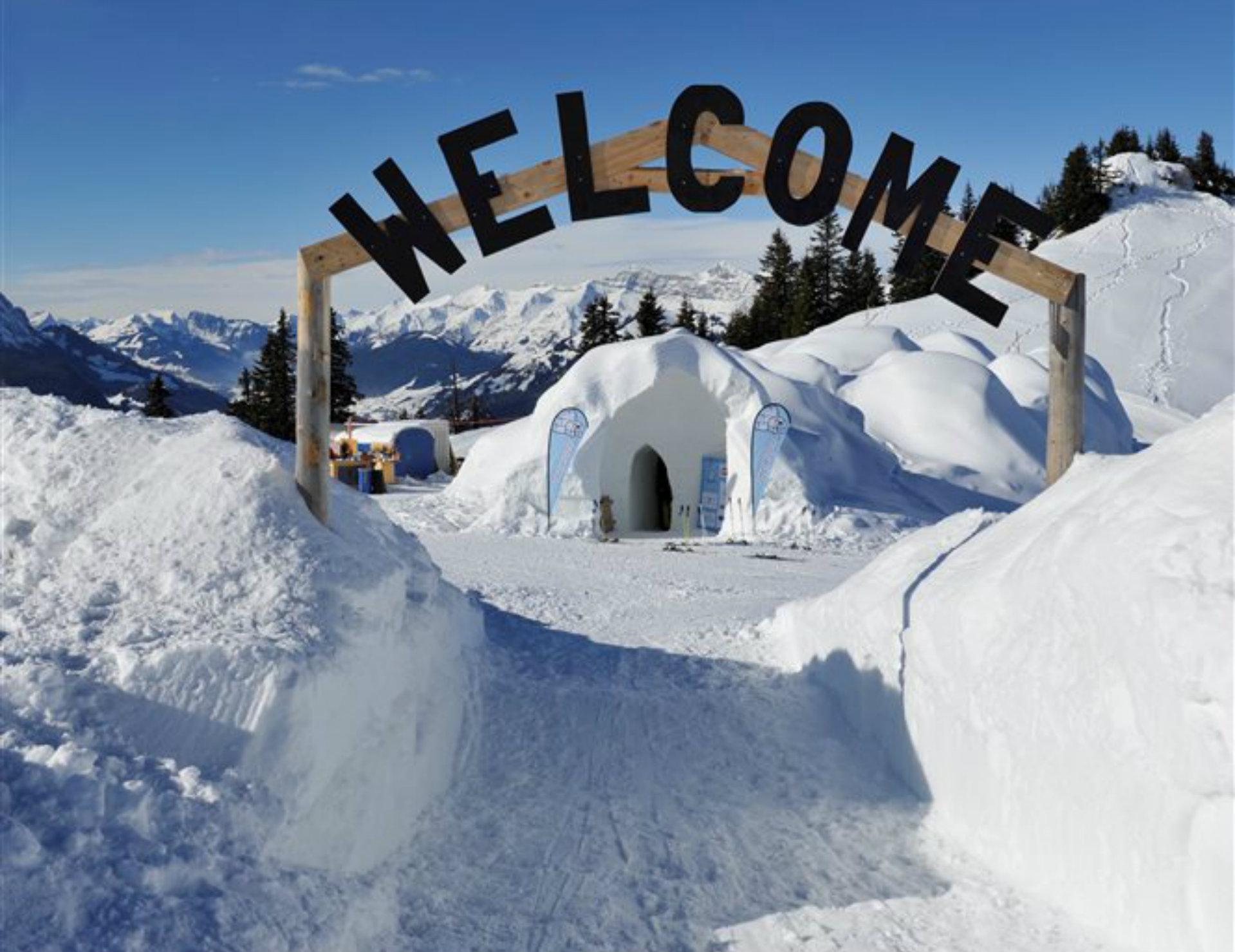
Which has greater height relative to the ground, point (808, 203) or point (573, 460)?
point (808, 203)

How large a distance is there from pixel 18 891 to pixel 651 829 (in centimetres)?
310

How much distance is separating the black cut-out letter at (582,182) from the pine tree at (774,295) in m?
50.5

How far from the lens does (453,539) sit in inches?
665

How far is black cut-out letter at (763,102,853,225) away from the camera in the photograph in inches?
278

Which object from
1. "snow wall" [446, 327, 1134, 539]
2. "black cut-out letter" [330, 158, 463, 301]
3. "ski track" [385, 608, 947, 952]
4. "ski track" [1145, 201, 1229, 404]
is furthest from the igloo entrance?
"ski track" [1145, 201, 1229, 404]

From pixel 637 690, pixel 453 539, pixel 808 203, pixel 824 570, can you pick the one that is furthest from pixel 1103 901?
pixel 453 539

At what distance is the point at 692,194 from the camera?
715cm

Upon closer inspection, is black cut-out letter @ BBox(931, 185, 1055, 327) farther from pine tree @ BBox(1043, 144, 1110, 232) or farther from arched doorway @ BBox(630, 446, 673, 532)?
pine tree @ BBox(1043, 144, 1110, 232)

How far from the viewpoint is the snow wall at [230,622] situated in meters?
4.33

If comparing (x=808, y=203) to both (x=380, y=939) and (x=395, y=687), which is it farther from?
(x=380, y=939)

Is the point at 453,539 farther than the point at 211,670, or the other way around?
the point at 453,539

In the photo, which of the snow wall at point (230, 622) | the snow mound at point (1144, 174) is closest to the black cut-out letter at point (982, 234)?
the snow wall at point (230, 622)

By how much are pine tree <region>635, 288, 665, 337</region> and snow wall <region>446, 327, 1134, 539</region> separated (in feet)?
89.1

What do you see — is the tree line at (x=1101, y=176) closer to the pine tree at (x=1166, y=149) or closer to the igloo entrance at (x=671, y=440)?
the pine tree at (x=1166, y=149)
